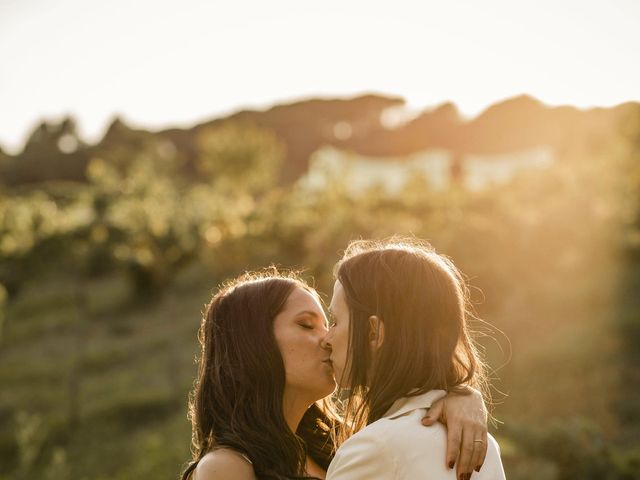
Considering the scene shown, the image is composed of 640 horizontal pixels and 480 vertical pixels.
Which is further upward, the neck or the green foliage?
the neck

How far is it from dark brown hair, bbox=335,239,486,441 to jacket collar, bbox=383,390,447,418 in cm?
2

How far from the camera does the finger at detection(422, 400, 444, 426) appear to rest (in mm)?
1911

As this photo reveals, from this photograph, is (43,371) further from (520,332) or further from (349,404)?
(349,404)

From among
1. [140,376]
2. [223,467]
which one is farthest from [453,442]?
[140,376]

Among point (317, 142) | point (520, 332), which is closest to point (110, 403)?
point (520, 332)

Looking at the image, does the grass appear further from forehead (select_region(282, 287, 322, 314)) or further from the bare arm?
the bare arm

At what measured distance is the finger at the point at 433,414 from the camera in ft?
6.27

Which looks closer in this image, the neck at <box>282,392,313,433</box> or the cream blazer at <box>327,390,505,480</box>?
the cream blazer at <box>327,390,505,480</box>

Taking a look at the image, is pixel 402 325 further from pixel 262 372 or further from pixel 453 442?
pixel 262 372

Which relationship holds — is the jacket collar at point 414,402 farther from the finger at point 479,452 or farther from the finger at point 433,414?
the finger at point 479,452

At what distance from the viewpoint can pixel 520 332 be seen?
11.4 meters

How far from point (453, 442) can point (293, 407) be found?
0.84 m

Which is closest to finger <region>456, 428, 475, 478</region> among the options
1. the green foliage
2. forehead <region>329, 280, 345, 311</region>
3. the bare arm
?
the bare arm

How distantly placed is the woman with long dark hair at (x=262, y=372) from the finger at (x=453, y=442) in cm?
64
